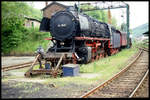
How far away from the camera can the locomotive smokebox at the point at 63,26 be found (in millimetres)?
12875

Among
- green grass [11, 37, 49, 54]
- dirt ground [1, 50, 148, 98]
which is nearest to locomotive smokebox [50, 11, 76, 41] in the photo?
dirt ground [1, 50, 148, 98]

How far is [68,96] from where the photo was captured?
6.87 m

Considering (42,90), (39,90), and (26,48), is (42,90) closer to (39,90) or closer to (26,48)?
(39,90)

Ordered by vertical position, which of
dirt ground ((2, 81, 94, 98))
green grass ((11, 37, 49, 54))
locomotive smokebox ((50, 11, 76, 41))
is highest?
locomotive smokebox ((50, 11, 76, 41))

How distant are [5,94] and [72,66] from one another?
4041mm

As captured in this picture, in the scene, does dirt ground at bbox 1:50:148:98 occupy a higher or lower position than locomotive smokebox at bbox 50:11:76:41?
lower

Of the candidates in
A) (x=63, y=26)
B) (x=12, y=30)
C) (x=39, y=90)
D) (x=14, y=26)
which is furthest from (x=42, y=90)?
(x=14, y=26)

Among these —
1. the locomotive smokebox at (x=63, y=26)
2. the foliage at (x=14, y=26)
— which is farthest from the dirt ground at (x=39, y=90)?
the foliage at (x=14, y=26)

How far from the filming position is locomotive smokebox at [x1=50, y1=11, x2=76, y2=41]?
12875mm

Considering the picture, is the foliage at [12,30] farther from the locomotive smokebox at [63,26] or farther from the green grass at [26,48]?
the locomotive smokebox at [63,26]

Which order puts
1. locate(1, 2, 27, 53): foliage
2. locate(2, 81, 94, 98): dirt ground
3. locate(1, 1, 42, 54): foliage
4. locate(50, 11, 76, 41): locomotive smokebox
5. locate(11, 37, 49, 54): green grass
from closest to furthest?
locate(2, 81, 94, 98): dirt ground → locate(50, 11, 76, 41): locomotive smokebox → locate(1, 1, 42, 54): foliage → locate(1, 2, 27, 53): foliage → locate(11, 37, 49, 54): green grass

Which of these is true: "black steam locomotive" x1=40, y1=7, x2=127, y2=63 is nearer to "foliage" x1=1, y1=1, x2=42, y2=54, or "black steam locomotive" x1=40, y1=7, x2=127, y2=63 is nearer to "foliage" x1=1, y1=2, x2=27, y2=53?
"foliage" x1=1, y1=1, x2=42, y2=54

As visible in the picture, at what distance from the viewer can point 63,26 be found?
13102 mm

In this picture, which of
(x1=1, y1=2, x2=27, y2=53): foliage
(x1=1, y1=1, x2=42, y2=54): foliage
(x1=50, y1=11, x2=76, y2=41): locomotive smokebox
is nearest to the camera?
(x1=50, y1=11, x2=76, y2=41): locomotive smokebox
